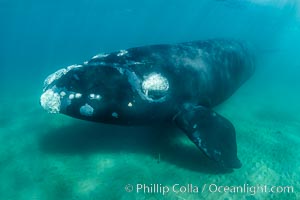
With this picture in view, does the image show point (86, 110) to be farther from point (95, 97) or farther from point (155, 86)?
point (155, 86)

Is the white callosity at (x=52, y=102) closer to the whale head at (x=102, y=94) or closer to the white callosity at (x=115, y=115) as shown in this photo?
the whale head at (x=102, y=94)

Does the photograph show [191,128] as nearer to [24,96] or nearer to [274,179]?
[274,179]

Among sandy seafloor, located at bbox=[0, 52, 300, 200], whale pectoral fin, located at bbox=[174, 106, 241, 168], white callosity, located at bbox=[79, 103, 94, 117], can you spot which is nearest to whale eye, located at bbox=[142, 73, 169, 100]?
whale pectoral fin, located at bbox=[174, 106, 241, 168]

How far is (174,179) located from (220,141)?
1.82m

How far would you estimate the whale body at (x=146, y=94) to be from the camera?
24.0ft

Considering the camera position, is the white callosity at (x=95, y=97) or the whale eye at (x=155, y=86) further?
the whale eye at (x=155, y=86)

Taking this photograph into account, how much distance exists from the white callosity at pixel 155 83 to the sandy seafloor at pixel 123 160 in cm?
222

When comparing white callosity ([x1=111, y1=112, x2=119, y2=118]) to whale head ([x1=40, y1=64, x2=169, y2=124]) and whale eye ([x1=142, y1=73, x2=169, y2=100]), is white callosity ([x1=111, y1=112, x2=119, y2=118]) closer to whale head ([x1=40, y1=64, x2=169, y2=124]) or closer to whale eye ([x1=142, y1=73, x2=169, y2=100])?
whale head ([x1=40, y1=64, x2=169, y2=124])

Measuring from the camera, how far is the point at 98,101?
Result: 288 inches

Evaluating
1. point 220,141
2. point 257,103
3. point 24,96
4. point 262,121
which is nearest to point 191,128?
point 220,141

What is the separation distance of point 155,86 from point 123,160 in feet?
8.83

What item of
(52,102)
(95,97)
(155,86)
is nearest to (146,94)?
(155,86)

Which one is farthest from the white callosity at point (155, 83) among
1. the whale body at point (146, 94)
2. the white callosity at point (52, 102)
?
the white callosity at point (52, 102)

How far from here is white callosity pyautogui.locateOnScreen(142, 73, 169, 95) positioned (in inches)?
311
